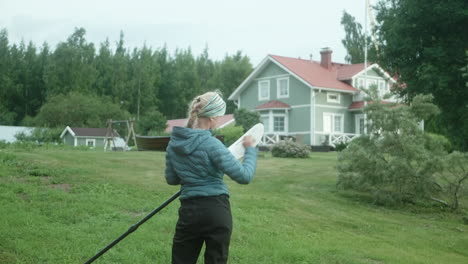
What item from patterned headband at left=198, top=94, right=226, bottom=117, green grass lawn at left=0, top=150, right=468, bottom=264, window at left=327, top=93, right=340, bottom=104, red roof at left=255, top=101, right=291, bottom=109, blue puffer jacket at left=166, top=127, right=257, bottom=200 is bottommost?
green grass lawn at left=0, top=150, right=468, bottom=264

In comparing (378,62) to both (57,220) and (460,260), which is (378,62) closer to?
(460,260)

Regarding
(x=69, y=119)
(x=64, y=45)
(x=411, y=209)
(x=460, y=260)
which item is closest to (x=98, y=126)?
(x=69, y=119)

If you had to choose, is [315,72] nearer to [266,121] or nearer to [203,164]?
[266,121]

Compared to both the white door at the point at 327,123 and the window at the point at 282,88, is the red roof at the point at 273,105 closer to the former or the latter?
the window at the point at 282,88

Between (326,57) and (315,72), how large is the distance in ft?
8.18

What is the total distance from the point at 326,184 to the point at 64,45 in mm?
48650

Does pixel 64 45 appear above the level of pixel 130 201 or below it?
above

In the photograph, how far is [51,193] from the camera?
7793mm

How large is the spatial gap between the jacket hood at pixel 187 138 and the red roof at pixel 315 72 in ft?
98.9

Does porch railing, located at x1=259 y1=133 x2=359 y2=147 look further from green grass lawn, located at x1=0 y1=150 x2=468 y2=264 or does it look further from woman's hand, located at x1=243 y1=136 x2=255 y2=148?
woman's hand, located at x1=243 y1=136 x2=255 y2=148

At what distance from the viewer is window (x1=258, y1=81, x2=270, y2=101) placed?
121ft

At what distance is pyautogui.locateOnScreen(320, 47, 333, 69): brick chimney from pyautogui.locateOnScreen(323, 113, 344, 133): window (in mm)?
4253

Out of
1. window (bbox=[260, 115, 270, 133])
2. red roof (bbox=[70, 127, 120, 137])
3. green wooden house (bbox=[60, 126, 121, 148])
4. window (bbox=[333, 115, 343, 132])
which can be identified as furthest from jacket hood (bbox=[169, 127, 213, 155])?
red roof (bbox=[70, 127, 120, 137])

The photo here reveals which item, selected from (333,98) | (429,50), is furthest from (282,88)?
(429,50)
